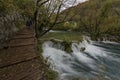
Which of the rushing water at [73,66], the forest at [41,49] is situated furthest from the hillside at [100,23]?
the rushing water at [73,66]

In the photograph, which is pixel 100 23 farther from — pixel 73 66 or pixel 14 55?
pixel 14 55

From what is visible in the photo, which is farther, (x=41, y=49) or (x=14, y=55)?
(x=41, y=49)

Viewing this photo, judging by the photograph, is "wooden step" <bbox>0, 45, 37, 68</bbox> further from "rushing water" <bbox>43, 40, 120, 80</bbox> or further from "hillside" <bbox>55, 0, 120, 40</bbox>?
"hillside" <bbox>55, 0, 120, 40</bbox>

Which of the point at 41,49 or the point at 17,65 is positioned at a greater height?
the point at 17,65

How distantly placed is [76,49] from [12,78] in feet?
70.2

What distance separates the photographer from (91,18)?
62156 millimetres

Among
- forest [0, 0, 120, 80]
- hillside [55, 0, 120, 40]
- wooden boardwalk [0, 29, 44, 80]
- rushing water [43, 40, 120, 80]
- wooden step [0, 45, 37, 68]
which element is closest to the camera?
wooden boardwalk [0, 29, 44, 80]

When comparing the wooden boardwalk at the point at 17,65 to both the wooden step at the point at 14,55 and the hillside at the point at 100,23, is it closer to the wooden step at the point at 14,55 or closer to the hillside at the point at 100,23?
the wooden step at the point at 14,55

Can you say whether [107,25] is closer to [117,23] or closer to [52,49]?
[117,23]

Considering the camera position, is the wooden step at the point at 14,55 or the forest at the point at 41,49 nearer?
the wooden step at the point at 14,55

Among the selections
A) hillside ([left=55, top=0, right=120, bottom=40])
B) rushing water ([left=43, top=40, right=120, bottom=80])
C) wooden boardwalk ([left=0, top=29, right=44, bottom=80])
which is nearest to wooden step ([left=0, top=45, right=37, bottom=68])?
wooden boardwalk ([left=0, top=29, right=44, bottom=80])

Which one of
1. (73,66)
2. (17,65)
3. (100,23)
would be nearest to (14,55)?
(17,65)

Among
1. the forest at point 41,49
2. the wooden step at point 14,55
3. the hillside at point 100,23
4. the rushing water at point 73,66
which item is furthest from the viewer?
the hillside at point 100,23

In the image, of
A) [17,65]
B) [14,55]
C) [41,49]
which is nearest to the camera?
[17,65]
